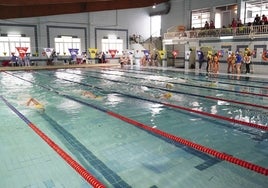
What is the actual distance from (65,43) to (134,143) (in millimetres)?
19769

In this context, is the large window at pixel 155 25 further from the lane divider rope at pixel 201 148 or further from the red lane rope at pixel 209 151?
the red lane rope at pixel 209 151

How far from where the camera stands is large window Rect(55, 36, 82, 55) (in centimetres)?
2159

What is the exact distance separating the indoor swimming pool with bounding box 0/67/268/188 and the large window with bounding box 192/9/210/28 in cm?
1498

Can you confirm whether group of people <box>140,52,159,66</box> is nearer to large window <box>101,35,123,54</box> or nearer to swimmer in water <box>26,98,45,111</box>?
large window <box>101,35,123,54</box>

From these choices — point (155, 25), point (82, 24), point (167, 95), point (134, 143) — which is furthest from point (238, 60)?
point (82, 24)

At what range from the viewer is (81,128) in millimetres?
4398

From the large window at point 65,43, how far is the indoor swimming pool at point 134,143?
1580cm

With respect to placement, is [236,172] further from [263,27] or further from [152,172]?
[263,27]

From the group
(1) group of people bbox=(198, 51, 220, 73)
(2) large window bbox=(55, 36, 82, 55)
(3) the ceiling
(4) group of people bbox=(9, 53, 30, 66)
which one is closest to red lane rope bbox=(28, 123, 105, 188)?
(3) the ceiling

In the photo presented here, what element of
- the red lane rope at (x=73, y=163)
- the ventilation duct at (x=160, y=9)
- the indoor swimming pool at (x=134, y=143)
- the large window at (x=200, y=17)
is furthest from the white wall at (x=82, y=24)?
the red lane rope at (x=73, y=163)

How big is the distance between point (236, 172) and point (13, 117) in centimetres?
422

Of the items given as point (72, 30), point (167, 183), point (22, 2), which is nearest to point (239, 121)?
point (167, 183)

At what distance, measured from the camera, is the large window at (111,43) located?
23.9 m

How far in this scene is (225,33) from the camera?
52.0 ft
